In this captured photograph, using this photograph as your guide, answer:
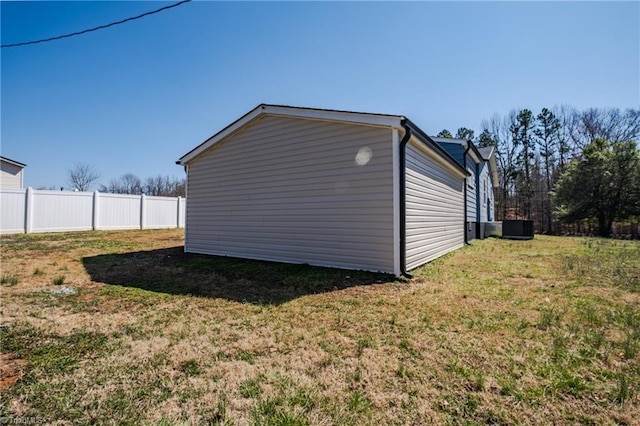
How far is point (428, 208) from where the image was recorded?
7.43 meters

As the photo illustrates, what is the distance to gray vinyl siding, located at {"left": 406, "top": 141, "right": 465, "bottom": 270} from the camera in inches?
248

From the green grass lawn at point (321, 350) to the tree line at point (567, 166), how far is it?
1685cm

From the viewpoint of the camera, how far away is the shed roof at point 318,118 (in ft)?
18.4

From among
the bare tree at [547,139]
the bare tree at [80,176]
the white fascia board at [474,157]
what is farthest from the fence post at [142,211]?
the bare tree at [547,139]

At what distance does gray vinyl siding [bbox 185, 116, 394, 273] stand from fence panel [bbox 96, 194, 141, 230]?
33.5 ft

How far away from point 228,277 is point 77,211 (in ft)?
46.3

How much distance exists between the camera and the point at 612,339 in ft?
9.75

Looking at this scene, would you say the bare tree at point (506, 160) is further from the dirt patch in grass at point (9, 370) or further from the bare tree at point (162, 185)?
the bare tree at point (162, 185)

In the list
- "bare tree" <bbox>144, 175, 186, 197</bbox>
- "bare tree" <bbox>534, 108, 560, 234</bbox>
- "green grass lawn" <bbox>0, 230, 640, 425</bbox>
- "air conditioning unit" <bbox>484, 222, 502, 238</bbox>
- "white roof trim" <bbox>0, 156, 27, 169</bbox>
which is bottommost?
"green grass lawn" <bbox>0, 230, 640, 425</bbox>

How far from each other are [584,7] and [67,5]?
11268mm

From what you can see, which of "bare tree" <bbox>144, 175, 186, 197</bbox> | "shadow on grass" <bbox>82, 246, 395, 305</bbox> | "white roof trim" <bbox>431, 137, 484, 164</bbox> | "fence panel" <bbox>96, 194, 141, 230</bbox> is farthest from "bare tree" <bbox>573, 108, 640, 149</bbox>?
"bare tree" <bbox>144, 175, 186, 197</bbox>

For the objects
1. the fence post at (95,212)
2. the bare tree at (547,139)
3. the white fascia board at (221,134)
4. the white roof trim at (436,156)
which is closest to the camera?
the white roof trim at (436,156)

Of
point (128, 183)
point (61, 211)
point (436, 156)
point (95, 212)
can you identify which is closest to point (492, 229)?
point (436, 156)

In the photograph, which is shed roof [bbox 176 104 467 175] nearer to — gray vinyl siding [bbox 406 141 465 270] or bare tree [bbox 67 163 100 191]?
gray vinyl siding [bbox 406 141 465 270]
